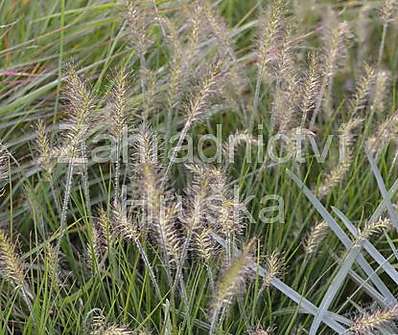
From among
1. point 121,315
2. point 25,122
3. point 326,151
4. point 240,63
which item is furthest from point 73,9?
point 121,315

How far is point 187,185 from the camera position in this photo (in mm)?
1724

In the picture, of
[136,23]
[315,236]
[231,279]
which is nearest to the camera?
[231,279]

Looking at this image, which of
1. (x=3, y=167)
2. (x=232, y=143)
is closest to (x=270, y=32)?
(x=232, y=143)

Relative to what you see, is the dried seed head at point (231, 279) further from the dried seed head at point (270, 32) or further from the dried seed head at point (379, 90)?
the dried seed head at point (379, 90)

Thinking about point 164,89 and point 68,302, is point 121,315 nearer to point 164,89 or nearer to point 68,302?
point 68,302

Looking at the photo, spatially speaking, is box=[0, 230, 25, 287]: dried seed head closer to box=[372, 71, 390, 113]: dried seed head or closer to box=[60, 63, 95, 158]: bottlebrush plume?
box=[60, 63, 95, 158]: bottlebrush plume

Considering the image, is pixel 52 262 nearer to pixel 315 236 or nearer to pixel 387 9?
pixel 315 236

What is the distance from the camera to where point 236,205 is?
1.33 metres

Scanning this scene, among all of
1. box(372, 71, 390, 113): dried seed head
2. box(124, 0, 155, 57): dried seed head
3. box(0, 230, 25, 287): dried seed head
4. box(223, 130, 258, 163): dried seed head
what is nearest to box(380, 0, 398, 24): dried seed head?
box(372, 71, 390, 113): dried seed head

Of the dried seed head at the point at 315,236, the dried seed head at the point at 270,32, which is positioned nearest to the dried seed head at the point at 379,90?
the dried seed head at the point at 270,32

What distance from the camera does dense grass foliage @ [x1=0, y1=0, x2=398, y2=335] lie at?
136cm

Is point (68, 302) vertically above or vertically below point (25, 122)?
below

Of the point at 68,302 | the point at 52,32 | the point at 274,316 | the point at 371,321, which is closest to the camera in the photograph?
the point at 371,321

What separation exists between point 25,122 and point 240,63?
57cm
